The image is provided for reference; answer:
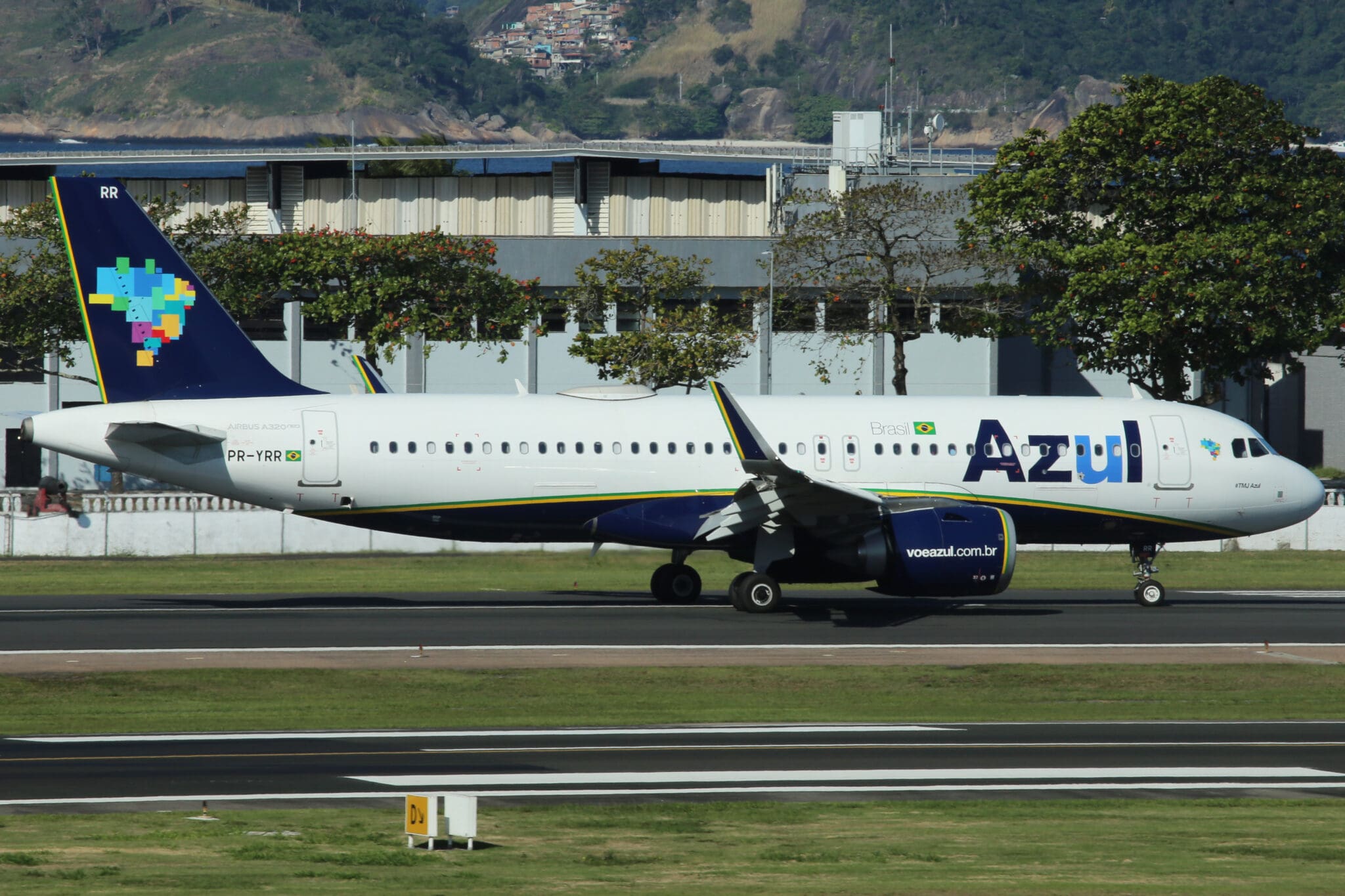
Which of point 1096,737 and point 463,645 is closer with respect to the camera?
point 1096,737

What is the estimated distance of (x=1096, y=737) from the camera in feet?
61.8

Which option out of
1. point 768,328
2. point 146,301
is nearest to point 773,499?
point 146,301

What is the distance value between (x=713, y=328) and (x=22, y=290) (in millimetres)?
24285

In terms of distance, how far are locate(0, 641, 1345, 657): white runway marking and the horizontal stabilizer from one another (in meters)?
5.03

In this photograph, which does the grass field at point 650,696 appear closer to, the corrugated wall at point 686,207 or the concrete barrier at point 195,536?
the concrete barrier at point 195,536

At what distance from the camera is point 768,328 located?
207 ft

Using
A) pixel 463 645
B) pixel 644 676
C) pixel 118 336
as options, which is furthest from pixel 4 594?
pixel 644 676

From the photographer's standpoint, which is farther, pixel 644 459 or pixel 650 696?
pixel 644 459

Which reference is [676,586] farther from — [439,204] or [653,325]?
[439,204]

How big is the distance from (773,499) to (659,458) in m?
2.90

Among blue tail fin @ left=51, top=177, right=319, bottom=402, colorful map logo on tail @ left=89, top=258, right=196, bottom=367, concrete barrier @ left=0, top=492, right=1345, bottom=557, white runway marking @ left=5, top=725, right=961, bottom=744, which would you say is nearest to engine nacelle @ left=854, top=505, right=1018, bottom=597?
white runway marking @ left=5, top=725, right=961, bottom=744

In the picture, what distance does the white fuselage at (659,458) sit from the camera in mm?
30484

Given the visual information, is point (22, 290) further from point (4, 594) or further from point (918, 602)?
point (918, 602)

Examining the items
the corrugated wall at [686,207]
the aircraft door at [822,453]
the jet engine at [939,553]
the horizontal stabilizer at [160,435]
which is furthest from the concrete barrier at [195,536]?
the corrugated wall at [686,207]
